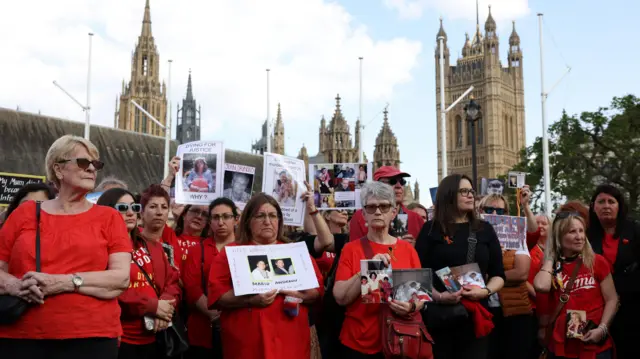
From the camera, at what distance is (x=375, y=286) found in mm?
4125

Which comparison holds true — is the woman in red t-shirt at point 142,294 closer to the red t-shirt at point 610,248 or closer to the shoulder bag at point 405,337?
the shoulder bag at point 405,337

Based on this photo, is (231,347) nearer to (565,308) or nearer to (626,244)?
(565,308)

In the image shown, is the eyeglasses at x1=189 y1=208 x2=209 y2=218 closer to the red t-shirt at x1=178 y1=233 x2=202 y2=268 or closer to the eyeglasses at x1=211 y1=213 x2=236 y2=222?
the red t-shirt at x1=178 y1=233 x2=202 y2=268

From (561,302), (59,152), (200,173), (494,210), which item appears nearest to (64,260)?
(59,152)

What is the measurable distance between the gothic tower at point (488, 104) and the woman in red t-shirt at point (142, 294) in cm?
8950

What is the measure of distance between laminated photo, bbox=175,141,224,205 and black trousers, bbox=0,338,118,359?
2893mm

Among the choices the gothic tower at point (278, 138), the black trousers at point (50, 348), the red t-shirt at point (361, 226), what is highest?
the gothic tower at point (278, 138)

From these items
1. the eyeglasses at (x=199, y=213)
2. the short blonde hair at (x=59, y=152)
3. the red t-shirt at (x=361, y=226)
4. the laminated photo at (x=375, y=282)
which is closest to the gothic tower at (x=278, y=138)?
the eyeglasses at (x=199, y=213)

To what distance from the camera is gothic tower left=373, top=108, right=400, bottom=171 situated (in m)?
56.9

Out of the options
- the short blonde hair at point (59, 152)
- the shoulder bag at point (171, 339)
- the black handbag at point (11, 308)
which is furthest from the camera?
the shoulder bag at point (171, 339)

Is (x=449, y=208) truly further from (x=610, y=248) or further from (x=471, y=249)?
(x=610, y=248)

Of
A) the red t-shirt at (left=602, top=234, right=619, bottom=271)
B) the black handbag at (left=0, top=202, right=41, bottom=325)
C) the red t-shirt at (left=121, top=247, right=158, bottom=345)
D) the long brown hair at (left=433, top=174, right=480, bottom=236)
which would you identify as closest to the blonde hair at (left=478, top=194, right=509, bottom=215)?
the red t-shirt at (left=602, top=234, right=619, bottom=271)

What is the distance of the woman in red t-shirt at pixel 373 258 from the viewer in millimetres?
4316

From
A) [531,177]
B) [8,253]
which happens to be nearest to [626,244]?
[8,253]
